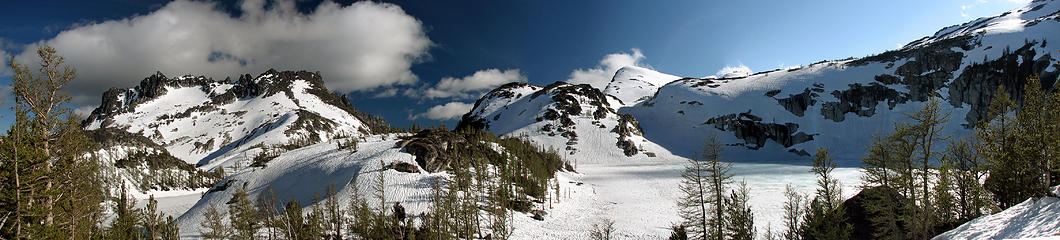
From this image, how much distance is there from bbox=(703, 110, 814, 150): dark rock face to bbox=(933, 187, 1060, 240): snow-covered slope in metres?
137

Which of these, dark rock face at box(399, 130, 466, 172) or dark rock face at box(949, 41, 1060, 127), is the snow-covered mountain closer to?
dark rock face at box(949, 41, 1060, 127)

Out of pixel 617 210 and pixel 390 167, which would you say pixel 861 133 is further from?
pixel 390 167

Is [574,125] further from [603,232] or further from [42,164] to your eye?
[42,164]

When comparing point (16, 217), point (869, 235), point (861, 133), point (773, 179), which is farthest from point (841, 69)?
point (16, 217)

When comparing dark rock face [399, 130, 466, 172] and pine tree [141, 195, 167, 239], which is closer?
pine tree [141, 195, 167, 239]

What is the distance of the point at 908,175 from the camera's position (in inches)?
774

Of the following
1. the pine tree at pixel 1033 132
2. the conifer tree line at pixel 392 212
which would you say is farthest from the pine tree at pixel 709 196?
the pine tree at pixel 1033 132

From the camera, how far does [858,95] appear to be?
446 feet

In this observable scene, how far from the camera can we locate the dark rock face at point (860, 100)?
130625 mm

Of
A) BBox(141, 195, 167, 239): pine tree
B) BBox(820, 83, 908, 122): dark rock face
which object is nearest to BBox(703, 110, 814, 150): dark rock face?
BBox(820, 83, 908, 122): dark rock face

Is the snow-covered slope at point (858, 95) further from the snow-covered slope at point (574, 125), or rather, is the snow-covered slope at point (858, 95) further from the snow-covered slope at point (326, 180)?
the snow-covered slope at point (326, 180)

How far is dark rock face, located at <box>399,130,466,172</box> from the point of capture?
53.9 meters

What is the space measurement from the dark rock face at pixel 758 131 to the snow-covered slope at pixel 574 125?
101ft

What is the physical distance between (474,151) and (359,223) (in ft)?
92.8
